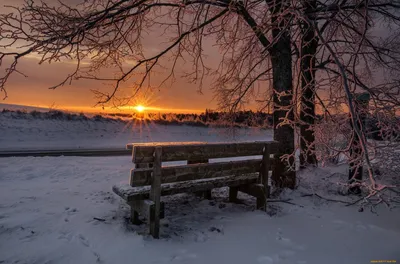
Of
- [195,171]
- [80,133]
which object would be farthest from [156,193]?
[80,133]

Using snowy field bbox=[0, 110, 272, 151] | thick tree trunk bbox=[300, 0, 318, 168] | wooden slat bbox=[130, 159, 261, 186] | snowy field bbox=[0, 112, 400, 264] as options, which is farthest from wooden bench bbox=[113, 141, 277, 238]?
snowy field bbox=[0, 110, 272, 151]

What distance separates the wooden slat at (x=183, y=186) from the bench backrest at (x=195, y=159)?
14cm

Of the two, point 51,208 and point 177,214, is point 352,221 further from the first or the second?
point 51,208

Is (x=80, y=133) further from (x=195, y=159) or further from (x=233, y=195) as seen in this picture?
(x=195, y=159)

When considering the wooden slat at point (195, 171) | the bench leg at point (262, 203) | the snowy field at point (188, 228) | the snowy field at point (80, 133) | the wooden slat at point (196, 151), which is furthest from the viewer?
the snowy field at point (80, 133)

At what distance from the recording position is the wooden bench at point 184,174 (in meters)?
4.49

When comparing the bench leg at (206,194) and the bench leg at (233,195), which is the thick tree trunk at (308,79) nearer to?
the bench leg at (233,195)

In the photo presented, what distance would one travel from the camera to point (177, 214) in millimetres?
5594

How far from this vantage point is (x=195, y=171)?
16.8 ft

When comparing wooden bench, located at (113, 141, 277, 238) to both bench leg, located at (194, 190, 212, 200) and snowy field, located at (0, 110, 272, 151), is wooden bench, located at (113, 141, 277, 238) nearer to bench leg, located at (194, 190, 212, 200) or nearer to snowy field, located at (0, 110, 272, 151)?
bench leg, located at (194, 190, 212, 200)

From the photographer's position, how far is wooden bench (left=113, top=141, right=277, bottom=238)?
14.7 ft

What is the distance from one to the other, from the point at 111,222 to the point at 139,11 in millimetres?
4267

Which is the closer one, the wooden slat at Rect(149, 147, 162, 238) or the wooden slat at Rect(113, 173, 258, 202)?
the wooden slat at Rect(149, 147, 162, 238)

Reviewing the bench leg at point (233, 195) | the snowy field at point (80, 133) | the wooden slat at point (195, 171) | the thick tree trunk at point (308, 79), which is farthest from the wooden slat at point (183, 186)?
the snowy field at point (80, 133)
